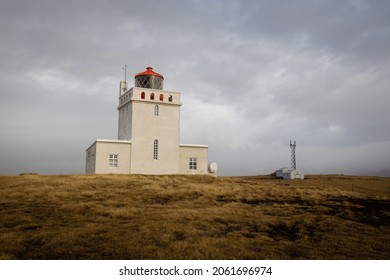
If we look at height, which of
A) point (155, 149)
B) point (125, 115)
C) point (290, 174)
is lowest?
point (290, 174)

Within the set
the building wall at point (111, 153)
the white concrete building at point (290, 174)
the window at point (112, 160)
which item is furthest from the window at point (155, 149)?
the white concrete building at point (290, 174)

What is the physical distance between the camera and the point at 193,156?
3944 cm

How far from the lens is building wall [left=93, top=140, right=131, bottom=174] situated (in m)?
34.9

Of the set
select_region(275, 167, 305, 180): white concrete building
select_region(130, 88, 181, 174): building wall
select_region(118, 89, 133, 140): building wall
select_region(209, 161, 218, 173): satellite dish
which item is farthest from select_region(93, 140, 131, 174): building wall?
select_region(275, 167, 305, 180): white concrete building

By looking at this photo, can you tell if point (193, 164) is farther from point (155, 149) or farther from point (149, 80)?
point (149, 80)

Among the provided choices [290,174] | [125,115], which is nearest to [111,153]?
[125,115]

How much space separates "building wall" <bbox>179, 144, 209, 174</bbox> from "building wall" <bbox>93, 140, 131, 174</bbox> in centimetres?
605

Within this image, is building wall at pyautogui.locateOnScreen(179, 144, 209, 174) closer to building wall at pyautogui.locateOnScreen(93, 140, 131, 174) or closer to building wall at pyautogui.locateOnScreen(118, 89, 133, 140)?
building wall at pyautogui.locateOnScreen(93, 140, 131, 174)

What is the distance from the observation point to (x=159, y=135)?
37.8m

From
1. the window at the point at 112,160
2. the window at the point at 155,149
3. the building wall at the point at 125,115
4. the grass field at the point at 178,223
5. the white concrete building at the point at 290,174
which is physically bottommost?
the grass field at the point at 178,223

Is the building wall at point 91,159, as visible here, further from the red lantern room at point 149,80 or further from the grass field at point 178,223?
the red lantern room at point 149,80

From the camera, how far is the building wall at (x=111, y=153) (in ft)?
115

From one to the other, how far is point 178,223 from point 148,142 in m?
22.8
